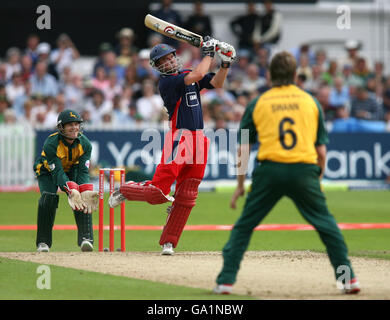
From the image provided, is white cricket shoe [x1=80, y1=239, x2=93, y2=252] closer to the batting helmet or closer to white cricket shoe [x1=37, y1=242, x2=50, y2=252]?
white cricket shoe [x1=37, y1=242, x2=50, y2=252]

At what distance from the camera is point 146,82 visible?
22.0m

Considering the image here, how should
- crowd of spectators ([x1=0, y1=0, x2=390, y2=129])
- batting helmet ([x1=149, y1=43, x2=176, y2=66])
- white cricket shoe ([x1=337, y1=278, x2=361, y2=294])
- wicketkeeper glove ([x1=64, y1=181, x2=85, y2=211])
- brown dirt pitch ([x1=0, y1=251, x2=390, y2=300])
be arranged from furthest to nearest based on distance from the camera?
crowd of spectators ([x1=0, y1=0, x2=390, y2=129])
wicketkeeper glove ([x1=64, y1=181, x2=85, y2=211])
batting helmet ([x1=149, y1=43, x2=176, y2=66])
brown dirt pitch ([x1=0, y1=251, x2=390, y2=300])
white cricket shoe ([x1=337, y1=278, x2=361, y2=294])

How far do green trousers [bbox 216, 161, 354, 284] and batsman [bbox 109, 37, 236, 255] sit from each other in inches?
102

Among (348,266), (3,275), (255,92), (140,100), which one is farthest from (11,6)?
(348,266)

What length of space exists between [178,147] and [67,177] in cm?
167

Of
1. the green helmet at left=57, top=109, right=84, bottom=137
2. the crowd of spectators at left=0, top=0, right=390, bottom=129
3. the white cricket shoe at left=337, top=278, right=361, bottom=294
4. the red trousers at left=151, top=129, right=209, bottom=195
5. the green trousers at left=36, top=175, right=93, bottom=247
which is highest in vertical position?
the crowd of spectators at left=0, top=0, right=390, bottom=129

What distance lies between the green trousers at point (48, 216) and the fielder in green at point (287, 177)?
3559mm

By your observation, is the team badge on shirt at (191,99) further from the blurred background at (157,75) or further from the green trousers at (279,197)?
the blurred background at (157,75)

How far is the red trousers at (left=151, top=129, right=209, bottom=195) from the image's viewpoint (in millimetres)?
9758

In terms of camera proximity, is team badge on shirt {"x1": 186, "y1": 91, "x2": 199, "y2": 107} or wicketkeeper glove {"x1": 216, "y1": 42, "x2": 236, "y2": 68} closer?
wicketkeeper glove {"x1": 216, "y1": 42, "x2": 236, "y2": 68}

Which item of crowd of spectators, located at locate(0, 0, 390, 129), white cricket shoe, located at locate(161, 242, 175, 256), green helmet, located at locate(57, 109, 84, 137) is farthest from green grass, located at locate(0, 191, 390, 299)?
crowd of spectators, located at locate(0, 0, 390, 129)

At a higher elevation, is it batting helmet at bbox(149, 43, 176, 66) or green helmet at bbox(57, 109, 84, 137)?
batting helmet at bbox(149, 43, 176, 66)

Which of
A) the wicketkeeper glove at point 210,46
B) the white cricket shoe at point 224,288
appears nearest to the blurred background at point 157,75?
the wicketkeeper glove at point 210,46

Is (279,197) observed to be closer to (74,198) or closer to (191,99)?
(191,99)
